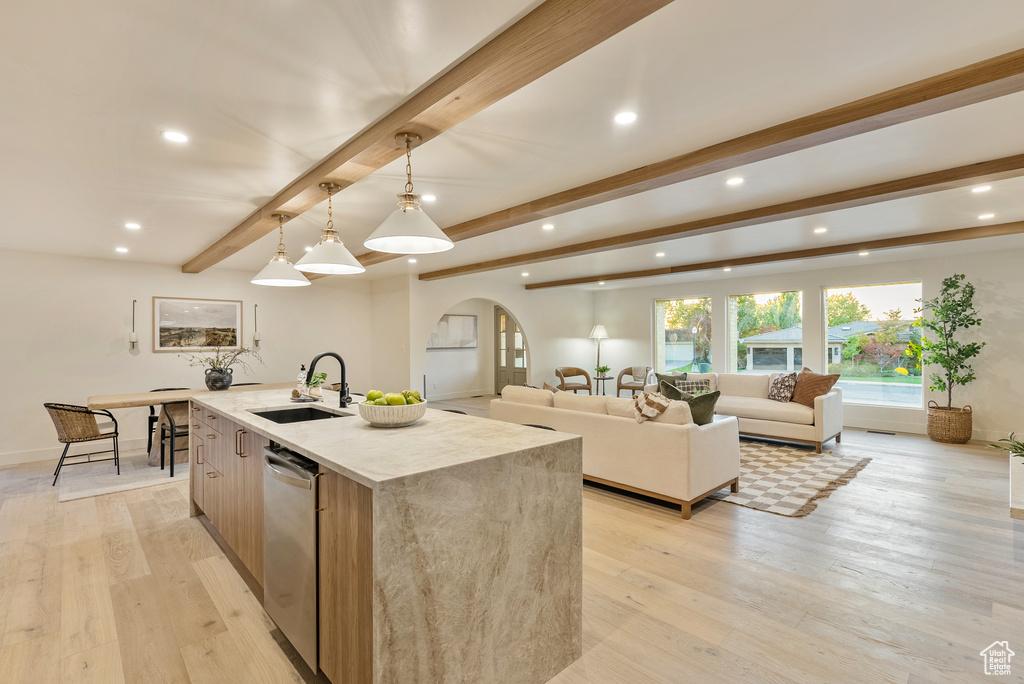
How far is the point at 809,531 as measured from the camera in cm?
316

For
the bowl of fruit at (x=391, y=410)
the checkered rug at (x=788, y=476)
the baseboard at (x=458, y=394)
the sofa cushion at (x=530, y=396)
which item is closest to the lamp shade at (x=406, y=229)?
the bowl of fruit at (x=391, y=410)

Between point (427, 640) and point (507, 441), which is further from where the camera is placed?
point (507, 441)

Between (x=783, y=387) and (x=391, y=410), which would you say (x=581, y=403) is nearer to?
(x=391, y=410)

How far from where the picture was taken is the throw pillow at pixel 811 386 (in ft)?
18.5

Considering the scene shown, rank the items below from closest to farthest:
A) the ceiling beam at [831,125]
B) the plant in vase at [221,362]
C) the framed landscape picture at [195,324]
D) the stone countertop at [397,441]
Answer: the stone countertop at [397,441] < the ceiling beam at [831,125] < the plant in vase at [221,362] < the framed landscape picture at [195,324]

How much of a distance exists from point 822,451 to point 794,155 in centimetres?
394

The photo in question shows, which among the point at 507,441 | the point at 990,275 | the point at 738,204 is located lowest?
the point at 507,441

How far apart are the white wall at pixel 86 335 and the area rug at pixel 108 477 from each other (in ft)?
3.07

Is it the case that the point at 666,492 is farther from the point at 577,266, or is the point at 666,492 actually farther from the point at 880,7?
the point at 577,266

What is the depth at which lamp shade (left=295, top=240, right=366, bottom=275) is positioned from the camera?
2607 millimetres

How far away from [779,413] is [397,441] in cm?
526

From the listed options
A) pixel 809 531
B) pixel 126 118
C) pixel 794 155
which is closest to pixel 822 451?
pixel 809 531

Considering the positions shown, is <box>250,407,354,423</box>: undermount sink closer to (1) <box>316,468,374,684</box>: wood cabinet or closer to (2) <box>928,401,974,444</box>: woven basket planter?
(1) <box>316,468,374,684</box>: wood cabinet

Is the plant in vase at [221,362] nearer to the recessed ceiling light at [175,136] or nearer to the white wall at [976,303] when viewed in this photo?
the recessed ceiling light at [175,136]
